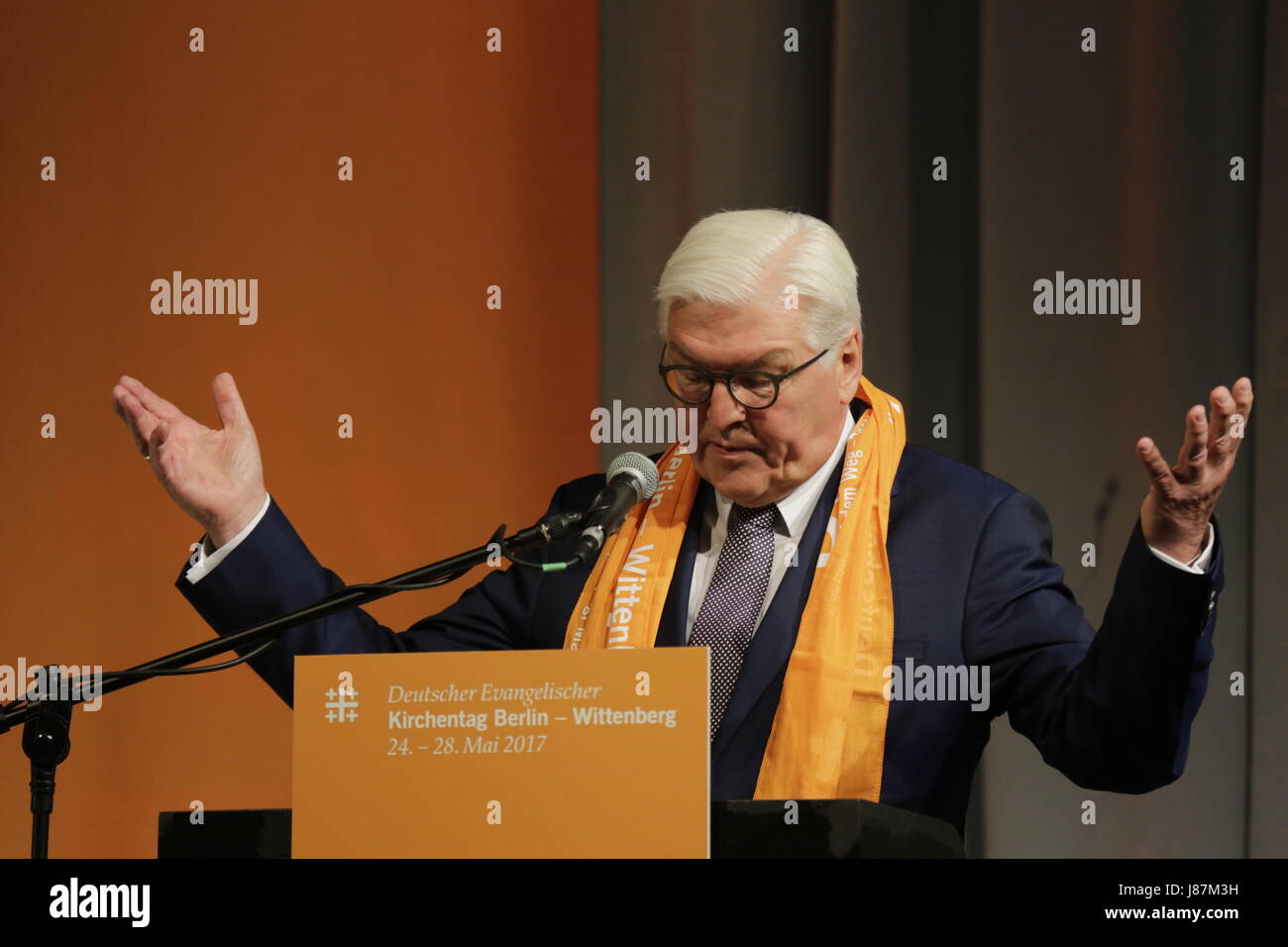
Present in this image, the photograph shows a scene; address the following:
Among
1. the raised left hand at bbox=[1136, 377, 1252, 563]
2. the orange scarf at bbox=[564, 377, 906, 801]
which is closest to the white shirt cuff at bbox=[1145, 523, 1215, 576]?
the raised left hand at bbox=[1136, 377, 1252, 563]

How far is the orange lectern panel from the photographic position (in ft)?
3.96

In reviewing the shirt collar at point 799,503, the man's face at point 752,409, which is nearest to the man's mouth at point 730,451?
the man's face at point 752,409

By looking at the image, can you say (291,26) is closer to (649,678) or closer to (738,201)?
(738,201)

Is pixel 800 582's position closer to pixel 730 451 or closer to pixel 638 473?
pixel 730 451

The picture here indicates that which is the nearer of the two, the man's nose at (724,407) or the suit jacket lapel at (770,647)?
the suit jacket lapel at (770,647)

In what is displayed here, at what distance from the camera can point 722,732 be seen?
190 cm

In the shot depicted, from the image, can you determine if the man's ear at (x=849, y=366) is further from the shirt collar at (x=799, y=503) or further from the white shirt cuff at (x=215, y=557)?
the white shirt cuff at (x=215, y=557)

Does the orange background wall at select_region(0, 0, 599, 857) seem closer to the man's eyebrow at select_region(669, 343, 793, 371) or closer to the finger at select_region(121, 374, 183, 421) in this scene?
the man's eyebrow at select_region(669, 343, 793, 371)

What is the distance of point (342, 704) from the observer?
1.28 meters

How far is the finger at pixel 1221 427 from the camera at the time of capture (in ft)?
4.55

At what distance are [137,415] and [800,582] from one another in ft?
2.88

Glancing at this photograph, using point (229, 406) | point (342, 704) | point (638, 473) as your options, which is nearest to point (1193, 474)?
point (638, 473)

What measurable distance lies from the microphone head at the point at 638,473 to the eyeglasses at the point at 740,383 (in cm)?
42

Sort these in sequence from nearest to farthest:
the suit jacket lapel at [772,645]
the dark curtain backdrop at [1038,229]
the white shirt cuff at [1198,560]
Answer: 1. the white shirt cuff at [1198,560]
2. the suit jacket lapel at [772,645]
3. the dark curtain backdrop at [1038,229]
